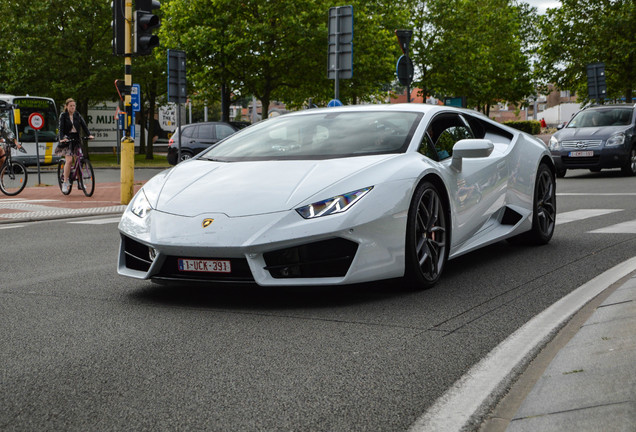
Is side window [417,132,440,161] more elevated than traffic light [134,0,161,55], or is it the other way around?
traffic light [134,0,161,55]

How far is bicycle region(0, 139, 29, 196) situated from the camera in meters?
15.9

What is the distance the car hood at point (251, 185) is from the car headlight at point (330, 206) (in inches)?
1.7

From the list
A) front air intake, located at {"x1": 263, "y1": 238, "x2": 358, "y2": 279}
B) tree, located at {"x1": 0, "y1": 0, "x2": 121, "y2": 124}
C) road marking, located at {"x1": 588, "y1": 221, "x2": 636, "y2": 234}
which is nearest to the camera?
front air intake, located at {"x1": 263, "y1": 238, "x2": 358, "y2": 279}

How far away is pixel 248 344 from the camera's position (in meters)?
4.19

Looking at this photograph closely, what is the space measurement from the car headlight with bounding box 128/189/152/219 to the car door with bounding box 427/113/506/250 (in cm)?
204

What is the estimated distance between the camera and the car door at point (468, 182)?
614cm

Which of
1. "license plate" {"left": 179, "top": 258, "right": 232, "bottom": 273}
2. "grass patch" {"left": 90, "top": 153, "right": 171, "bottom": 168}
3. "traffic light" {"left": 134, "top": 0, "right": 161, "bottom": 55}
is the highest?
"traffic light" {"left": 134, "top": 0, "right": 161, "bottom": 55}

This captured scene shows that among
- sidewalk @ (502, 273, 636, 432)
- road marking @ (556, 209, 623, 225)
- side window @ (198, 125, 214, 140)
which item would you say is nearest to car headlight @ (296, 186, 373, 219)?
sidewalk @ (502, 273, 636, 432)

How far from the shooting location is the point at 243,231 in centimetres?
489

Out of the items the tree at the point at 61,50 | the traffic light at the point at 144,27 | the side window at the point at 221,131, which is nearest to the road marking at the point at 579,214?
the traffic light at the point at 144,27

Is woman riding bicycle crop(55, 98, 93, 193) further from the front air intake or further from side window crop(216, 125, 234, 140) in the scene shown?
the front air intake

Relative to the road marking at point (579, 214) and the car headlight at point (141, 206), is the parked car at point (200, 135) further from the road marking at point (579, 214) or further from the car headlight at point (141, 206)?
the car headlight at point (141, 206)

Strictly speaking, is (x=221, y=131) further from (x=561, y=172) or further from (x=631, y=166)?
(x=631, y=166)

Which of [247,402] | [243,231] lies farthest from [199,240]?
[247,402]
